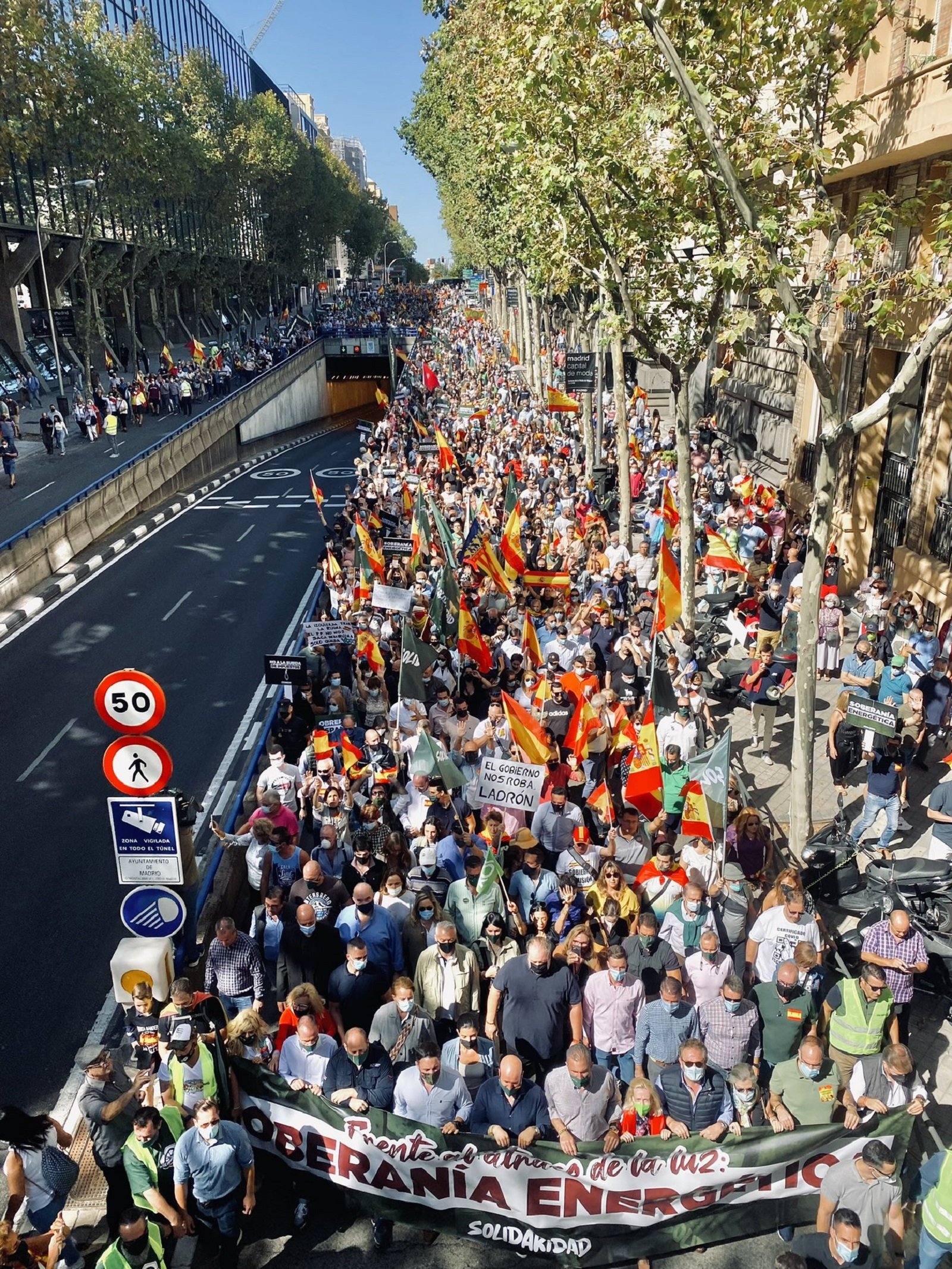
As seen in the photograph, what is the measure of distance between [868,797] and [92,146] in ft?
117

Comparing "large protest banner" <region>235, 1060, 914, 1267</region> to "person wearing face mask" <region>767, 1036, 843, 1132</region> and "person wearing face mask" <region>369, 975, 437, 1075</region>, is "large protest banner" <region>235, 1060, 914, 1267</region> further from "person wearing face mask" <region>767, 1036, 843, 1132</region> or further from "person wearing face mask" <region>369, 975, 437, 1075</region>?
"person wearing face mask" <region>369, 975, 437, 1075</region>

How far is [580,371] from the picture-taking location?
2539 cm

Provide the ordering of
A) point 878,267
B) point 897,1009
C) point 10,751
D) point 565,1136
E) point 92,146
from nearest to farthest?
point 565,1136, point 897,1009, point 10,751, point 878,267, point 92,146

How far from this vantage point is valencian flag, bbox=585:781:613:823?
9406mm

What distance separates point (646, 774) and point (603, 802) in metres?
0.49

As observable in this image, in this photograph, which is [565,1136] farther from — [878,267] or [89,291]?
[89,291]

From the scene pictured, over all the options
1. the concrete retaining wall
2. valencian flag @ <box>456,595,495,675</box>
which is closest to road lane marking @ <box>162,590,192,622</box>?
the concrete retaining wall

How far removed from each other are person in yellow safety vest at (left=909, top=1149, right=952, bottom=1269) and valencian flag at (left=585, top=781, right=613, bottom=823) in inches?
172

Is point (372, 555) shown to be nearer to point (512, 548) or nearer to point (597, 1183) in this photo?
point (512, 548)

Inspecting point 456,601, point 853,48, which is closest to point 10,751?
point 456,601

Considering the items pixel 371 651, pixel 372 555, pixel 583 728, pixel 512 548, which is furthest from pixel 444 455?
pixel 583 728

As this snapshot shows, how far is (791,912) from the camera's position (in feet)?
23.1

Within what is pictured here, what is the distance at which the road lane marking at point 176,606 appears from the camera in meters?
19.9

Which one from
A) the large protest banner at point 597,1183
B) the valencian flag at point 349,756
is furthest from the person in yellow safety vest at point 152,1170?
the valencian flag at point 349,756
